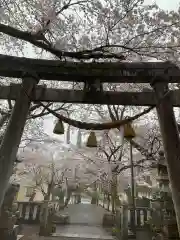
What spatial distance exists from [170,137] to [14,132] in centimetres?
283

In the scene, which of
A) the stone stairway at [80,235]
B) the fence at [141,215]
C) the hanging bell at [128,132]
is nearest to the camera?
the hanging bell at [128,132]

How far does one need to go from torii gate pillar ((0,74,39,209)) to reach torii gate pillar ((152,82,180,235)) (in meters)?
2.63

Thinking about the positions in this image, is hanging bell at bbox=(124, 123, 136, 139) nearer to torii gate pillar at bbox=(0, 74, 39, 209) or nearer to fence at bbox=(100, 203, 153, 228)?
torii gate pillar at bbox=(0, 74, 39, 209)

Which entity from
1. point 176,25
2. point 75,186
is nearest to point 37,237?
point 176,25

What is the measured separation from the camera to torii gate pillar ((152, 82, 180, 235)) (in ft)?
10.5

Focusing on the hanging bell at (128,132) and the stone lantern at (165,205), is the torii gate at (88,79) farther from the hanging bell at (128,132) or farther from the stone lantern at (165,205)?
the stone lantern at (165,205)

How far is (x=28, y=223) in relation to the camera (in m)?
11.5

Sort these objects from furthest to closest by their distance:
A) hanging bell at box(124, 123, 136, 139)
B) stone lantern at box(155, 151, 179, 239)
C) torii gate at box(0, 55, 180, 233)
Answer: stone lantern at box(155, 151, 179, 239), hanging bell at box(124, 123, 136, 139), torii gate at box(0, 55, 180, 233)

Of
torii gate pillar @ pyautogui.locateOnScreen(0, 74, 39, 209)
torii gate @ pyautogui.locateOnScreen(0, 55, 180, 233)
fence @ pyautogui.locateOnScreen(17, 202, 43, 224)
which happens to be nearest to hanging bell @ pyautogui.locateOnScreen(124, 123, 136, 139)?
torii gate @ pyautogui.locateOnScreen(0, 55, 180, 233)

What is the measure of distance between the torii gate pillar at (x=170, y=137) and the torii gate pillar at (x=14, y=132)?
8.64 ft

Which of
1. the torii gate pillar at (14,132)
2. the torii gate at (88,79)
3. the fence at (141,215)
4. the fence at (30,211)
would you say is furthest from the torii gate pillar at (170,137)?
the fence at (30,211)

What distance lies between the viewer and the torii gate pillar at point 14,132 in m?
3.30

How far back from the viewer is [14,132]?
11.8 feet

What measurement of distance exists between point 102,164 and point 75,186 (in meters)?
11.3
